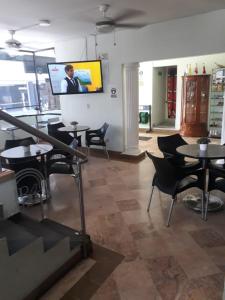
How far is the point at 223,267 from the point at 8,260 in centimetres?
180

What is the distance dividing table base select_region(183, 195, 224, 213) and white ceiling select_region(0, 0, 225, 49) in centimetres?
285

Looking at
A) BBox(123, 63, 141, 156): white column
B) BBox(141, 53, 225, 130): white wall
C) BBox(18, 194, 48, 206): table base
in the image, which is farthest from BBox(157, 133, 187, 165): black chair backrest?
BBox(141, 53, 225, 130): white wall

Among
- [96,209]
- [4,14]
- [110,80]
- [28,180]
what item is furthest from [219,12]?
[28,180]

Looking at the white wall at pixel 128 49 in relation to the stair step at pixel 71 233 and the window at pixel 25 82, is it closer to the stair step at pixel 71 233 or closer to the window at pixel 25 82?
the window at pixel 25 82

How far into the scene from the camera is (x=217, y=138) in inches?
278

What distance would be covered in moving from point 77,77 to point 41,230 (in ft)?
13.6

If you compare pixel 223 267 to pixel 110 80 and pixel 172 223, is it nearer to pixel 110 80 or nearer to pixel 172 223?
pixel 172 223

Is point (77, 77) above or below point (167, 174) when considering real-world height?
above

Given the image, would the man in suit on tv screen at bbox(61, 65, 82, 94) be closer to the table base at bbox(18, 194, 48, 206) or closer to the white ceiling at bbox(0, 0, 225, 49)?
the white ceiling at bbox(0, 0, 225, 49)

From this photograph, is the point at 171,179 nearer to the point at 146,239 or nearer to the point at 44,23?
the point at 146,239

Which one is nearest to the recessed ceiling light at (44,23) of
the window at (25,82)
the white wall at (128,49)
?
the white wall at (128,49)

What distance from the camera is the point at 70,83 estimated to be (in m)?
5.66

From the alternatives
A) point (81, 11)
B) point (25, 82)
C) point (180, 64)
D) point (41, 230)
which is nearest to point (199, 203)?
point (41, 230)

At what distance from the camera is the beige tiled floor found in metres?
1.96
